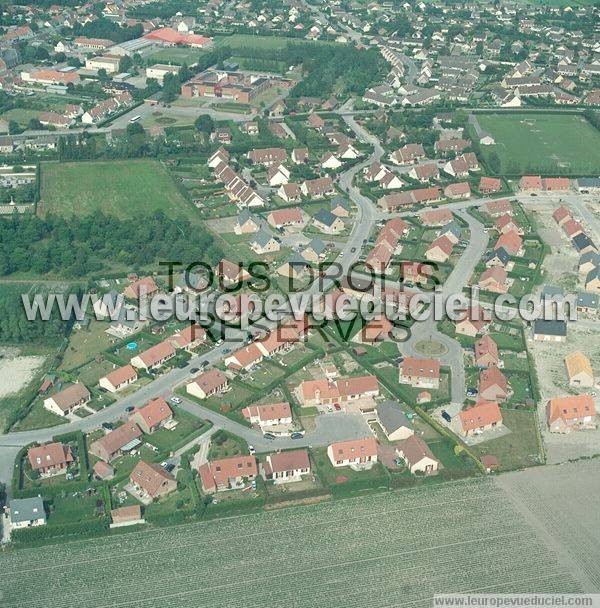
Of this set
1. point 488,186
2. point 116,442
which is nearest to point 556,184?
point 488,186

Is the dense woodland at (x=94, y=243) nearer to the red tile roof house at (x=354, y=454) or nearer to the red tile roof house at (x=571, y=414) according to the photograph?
the red tile roof house at (x=354, y=454)

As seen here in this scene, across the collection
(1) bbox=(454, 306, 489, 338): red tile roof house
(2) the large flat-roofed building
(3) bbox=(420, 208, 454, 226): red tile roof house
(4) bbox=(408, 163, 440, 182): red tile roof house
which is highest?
(1) bbox=(454, 306, 489, 338): red tile roof house

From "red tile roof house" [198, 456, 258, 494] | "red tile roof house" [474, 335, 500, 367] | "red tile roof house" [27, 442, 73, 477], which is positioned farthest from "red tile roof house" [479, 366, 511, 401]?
"red tile roof house" [27, 442, 73, 477]

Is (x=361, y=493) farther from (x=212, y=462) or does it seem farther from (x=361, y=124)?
(x=361, y=124)

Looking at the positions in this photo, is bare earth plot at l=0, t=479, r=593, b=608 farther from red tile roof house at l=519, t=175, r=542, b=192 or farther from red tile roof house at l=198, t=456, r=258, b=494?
red tile roof house at l=519, t=175, r=542, b=192

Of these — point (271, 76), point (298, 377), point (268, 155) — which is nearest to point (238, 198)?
point (268, 155)

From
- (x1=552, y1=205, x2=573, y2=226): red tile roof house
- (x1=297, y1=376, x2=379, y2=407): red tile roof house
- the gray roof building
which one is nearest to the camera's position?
the gray roof building

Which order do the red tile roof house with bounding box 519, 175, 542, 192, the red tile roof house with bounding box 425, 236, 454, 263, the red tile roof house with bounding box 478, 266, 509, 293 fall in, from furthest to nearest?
the red tile roof house with bounding box 519, 175, 542, 192, the red tile roof house with bounding box 425, 236, 454, 263, the red tile roof house with bounding box 478, 266, 509, 293

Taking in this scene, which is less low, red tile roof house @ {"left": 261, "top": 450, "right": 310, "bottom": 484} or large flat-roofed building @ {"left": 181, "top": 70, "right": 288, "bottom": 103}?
red tile roof house @ {"left": 261, "top": 450, "right": 310, "bottom": 484}

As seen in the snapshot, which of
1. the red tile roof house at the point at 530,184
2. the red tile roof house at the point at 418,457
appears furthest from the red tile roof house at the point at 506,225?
the red tile roof house at the point at 418,457
